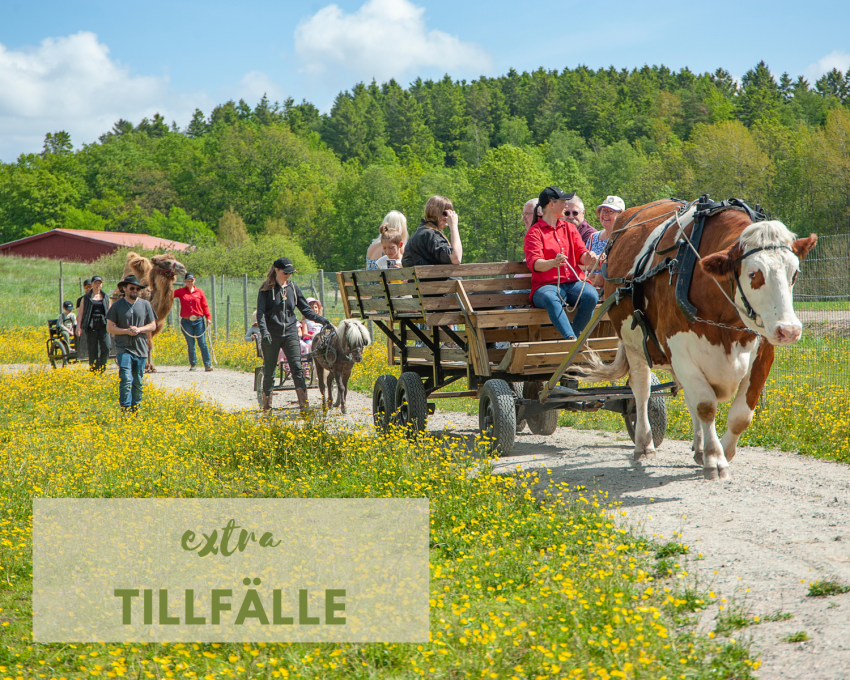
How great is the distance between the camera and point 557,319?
6785mm

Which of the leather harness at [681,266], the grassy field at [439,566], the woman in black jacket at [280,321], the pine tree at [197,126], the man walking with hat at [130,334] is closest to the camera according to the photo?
the grassy field at [439,566]

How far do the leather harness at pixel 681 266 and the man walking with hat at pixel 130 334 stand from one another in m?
5.95

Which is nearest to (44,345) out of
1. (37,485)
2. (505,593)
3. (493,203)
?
(37,485)

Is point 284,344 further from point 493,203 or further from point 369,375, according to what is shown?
point 493,203

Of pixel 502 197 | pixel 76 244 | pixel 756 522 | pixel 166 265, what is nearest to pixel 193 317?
pixel 166 265

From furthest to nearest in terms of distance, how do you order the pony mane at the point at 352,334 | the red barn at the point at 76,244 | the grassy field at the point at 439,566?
the red barn at the point at 76,244 < the pony mane at the point at 352,334 < the grassy field at the point at 439,566

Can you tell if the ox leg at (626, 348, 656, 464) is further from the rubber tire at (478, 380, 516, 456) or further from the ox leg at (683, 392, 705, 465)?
the rubber tire at (478, 380, 516, 456)

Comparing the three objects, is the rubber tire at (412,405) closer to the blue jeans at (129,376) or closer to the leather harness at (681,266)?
the leather harness at (681,266)

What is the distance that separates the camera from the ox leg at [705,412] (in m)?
5.55

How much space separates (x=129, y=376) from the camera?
9711mm

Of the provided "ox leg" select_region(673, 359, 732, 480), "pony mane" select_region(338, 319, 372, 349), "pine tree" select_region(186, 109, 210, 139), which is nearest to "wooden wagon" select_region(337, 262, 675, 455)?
"ox leg" select_region(673, 359, 732, 480)

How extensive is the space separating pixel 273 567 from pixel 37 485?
3.10 meters

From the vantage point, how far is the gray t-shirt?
9578mm

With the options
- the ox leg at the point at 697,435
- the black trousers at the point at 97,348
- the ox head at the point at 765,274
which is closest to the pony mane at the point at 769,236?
the ox head at the point at 765,274
